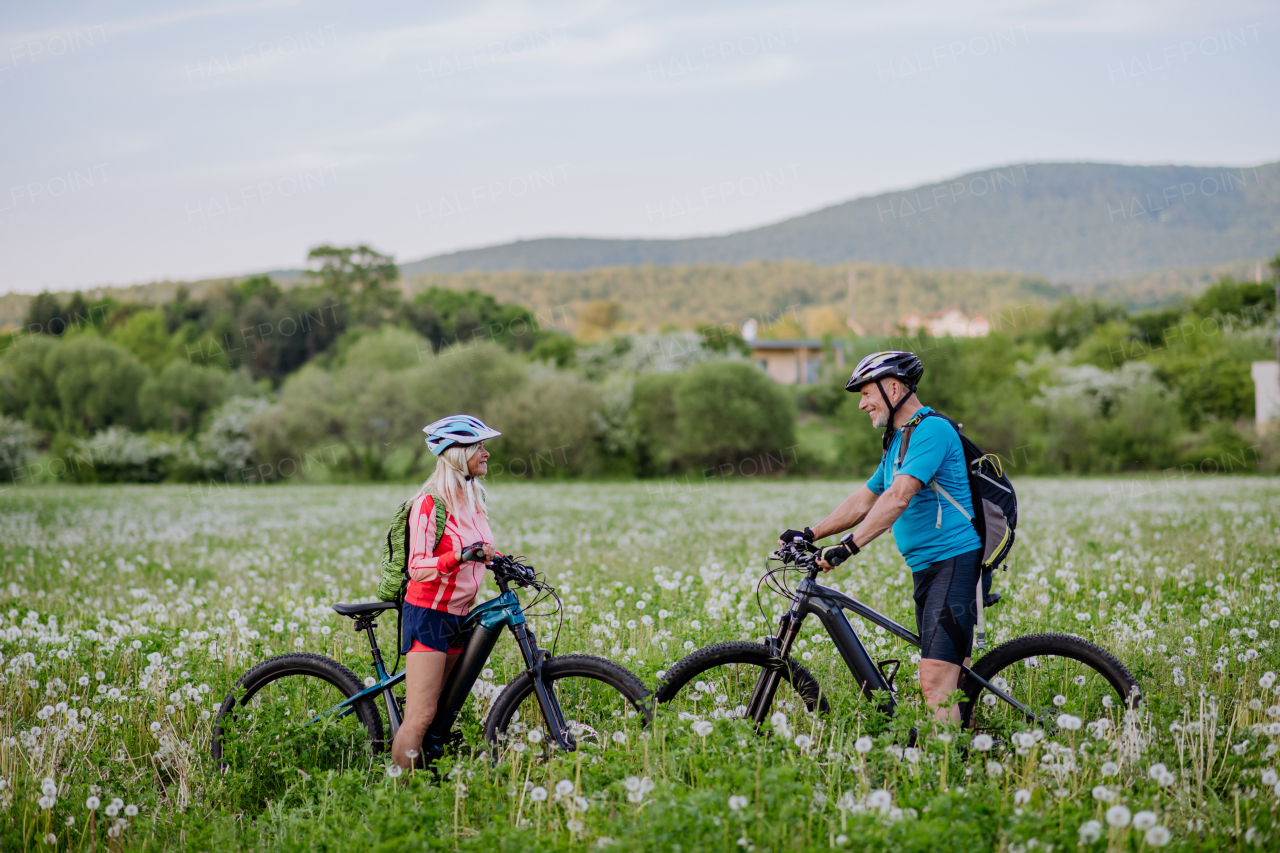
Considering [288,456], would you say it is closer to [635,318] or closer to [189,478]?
[189,478]

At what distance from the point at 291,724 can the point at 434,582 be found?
4.26 ft

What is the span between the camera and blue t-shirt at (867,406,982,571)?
5168mm

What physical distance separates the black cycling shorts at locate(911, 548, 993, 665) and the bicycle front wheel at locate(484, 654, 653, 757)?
5.41 feet

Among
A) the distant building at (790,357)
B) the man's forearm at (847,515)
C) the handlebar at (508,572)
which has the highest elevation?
the distant building at (790,357)

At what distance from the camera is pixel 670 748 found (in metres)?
5.03

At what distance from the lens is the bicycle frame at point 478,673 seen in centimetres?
518

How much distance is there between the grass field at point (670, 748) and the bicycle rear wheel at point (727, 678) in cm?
15

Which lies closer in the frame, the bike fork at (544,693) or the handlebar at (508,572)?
the bike fork at (544,693)

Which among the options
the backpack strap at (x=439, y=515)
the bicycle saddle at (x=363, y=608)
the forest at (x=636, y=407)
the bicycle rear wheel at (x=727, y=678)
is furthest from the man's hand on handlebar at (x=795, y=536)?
the forest at (x=636, y=407)

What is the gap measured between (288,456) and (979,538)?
211ft

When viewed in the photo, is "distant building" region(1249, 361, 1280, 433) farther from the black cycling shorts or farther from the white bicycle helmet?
the white bicycle helmet

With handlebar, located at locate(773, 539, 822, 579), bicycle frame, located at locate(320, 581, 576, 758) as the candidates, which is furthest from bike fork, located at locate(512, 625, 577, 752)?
handlebar, located at locate(773, 539, 822, 579)

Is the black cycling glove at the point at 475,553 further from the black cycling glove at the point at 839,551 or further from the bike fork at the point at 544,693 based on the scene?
the black cycling glove at the point at 839,551

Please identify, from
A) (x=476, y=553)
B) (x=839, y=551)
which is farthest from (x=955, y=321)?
(x=476, y=553)
